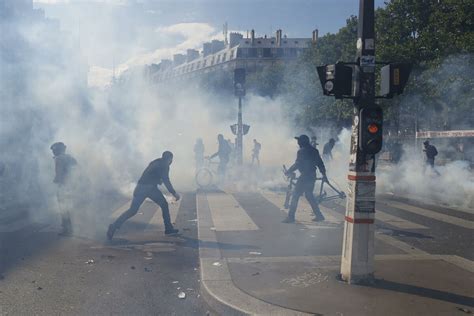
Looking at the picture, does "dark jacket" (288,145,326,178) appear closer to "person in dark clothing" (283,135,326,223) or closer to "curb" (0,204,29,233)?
"person in dark clothing" (283,135,326,223)

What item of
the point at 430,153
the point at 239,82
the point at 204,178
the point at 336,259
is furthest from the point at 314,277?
the point at 239,82

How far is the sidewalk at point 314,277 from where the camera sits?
4.79 m

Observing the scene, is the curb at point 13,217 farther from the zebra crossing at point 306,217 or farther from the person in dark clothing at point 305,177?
the person in dark clothing at point 305,177

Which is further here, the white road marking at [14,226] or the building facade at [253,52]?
the building facade at [253,52]

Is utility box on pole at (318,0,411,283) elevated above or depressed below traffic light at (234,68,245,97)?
below

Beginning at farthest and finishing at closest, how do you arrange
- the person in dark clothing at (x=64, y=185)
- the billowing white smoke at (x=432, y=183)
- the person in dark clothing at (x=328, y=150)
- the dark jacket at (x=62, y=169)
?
the person in dark clothing at (x=328, y=150), the billowing white smoke at (x=432, y=183), the dark jacket at (x=62, y=169), the person in dark clothing at (x=64, y=185)

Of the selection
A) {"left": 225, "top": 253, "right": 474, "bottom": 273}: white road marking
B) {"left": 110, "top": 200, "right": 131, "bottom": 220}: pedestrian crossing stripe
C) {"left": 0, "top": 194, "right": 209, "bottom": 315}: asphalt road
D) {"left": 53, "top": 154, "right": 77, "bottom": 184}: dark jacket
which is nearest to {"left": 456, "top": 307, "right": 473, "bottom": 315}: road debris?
{"left": 225, "top": 253, "right": 474, "bottom": 273}: white road marking

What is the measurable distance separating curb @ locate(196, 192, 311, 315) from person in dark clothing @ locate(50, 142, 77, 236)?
110 inches

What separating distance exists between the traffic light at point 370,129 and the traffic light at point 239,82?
15.8 meters

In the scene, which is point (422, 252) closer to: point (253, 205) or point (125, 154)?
point (253, 205)

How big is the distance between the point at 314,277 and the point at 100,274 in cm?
259

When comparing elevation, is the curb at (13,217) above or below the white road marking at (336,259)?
below

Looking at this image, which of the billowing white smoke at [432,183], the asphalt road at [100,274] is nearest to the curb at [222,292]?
the asphalt road at [100,274]

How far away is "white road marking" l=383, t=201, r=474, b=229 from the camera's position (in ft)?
32.9
